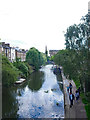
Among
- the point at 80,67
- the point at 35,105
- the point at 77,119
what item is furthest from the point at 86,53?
the point at 35,105

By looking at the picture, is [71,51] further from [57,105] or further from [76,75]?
[57,105]

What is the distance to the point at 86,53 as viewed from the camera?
15.7 metres

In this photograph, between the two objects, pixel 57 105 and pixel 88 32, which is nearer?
pixel 88 32

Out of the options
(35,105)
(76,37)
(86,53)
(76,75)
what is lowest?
(35,105)

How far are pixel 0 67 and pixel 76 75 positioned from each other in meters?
11.8

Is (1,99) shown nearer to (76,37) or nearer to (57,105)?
(57,105)

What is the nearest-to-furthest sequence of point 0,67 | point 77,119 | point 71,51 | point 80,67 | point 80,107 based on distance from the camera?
1. point 77,119
2. point 80,107
3. point 80,67
4. point 71,51
5. point 0,67

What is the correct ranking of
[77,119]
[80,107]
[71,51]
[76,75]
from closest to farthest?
[77,119], [80,107], [76,75], [71,51]

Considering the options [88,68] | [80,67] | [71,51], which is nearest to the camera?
[88,68]

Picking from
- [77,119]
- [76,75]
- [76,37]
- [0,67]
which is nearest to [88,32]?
[76,37]

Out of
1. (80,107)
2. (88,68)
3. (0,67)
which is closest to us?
(88,68)

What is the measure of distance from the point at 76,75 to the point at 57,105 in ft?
14.7

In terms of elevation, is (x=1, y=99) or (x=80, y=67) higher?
(x=80, y=67)

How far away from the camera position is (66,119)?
13148 millimetres
